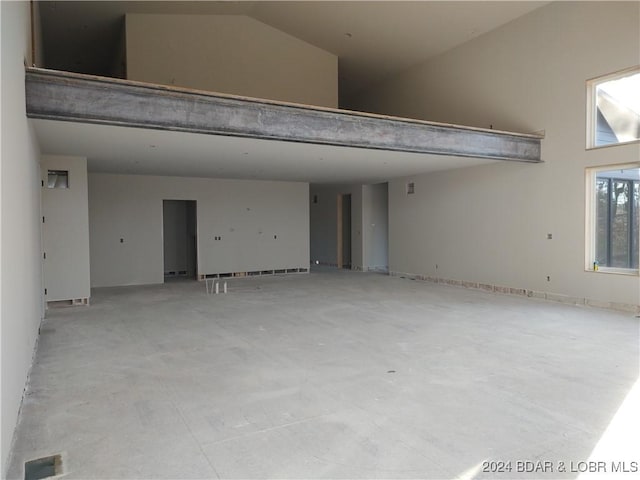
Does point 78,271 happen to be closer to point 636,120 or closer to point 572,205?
point 572,205

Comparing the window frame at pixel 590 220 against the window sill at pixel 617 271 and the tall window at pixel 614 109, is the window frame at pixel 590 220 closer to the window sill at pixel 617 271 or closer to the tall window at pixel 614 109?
the window sill at pixel 617 271

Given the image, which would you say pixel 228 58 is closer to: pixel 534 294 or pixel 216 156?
pixel 216 156

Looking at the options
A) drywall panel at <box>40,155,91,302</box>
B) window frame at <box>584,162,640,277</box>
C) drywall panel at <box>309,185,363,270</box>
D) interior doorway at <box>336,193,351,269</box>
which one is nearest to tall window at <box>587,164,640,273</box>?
window frame at <box>584,162,640,277</box>

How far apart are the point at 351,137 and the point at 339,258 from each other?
304 inches

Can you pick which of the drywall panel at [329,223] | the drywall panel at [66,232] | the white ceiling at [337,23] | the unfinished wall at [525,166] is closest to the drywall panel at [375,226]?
the drywall panel at [329,223]

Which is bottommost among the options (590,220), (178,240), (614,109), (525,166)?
(178,240)

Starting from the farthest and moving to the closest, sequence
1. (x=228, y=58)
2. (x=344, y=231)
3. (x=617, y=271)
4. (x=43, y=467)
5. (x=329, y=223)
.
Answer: (x=329, y=223) → (x=344, y=231) → (x=228, y=58) → (x=617, y=271) → (x=43, y=467)

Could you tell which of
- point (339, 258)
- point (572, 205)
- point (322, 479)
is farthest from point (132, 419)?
point (339, 258)

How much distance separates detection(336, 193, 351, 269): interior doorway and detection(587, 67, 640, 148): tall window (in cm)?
752

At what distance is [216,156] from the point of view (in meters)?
7.50

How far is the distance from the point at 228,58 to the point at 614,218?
7912 millimetres

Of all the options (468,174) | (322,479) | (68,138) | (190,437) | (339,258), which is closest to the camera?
(322,479)

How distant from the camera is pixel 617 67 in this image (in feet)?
22.5

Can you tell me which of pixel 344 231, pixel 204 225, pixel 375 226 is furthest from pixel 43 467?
pixel 344 231
